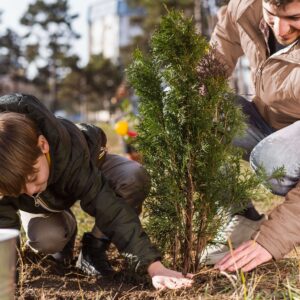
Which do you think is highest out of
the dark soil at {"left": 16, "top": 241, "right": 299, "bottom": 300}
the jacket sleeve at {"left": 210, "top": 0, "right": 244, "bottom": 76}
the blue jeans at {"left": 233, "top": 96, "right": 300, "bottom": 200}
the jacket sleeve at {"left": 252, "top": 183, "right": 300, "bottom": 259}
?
the jacket sleeve at {"left": 210, "top": 0, "right": 244, "bottom": 76}

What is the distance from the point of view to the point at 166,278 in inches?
84.5

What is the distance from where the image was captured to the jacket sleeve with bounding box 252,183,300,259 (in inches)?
87.2

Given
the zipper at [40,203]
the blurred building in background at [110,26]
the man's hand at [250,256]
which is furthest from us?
the blurred building in background at [110,26]

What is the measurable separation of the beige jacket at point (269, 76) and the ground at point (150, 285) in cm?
16

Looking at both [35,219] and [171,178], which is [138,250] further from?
[35,219]

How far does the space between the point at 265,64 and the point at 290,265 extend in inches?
41.1

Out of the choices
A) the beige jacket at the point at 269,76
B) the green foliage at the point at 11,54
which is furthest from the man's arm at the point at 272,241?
the green foliage at the point at 11,54

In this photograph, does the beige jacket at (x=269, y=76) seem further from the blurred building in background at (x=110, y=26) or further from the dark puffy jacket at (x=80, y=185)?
the blurred building in background at (x=110, y=26)

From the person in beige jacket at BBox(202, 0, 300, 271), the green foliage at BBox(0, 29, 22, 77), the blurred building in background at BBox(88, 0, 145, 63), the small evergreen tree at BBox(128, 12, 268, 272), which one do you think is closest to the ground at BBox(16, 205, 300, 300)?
the person in beige jacket at BBox(202, 0, 300, 271)

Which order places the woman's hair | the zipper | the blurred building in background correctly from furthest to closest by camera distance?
the blurred building in background, the zipper, the woman's hair

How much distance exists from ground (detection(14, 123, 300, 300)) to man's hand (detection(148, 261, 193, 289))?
0.16 ft

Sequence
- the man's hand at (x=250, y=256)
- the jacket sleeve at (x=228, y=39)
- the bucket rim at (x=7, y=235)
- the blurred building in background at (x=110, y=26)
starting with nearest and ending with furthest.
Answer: the bucket rim at (x=7, y=235) < the man's hand at (x=250, y=256) < the jacket sleeve at (x=228, y=39) < the blurred building in background at (x=110, y=26)

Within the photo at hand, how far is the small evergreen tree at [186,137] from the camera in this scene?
7.35ft

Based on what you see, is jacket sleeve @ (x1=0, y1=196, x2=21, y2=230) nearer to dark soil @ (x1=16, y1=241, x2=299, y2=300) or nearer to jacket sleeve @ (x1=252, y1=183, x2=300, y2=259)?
dark soil @ (x1=16, y1=241, x2=299, y2=300)
